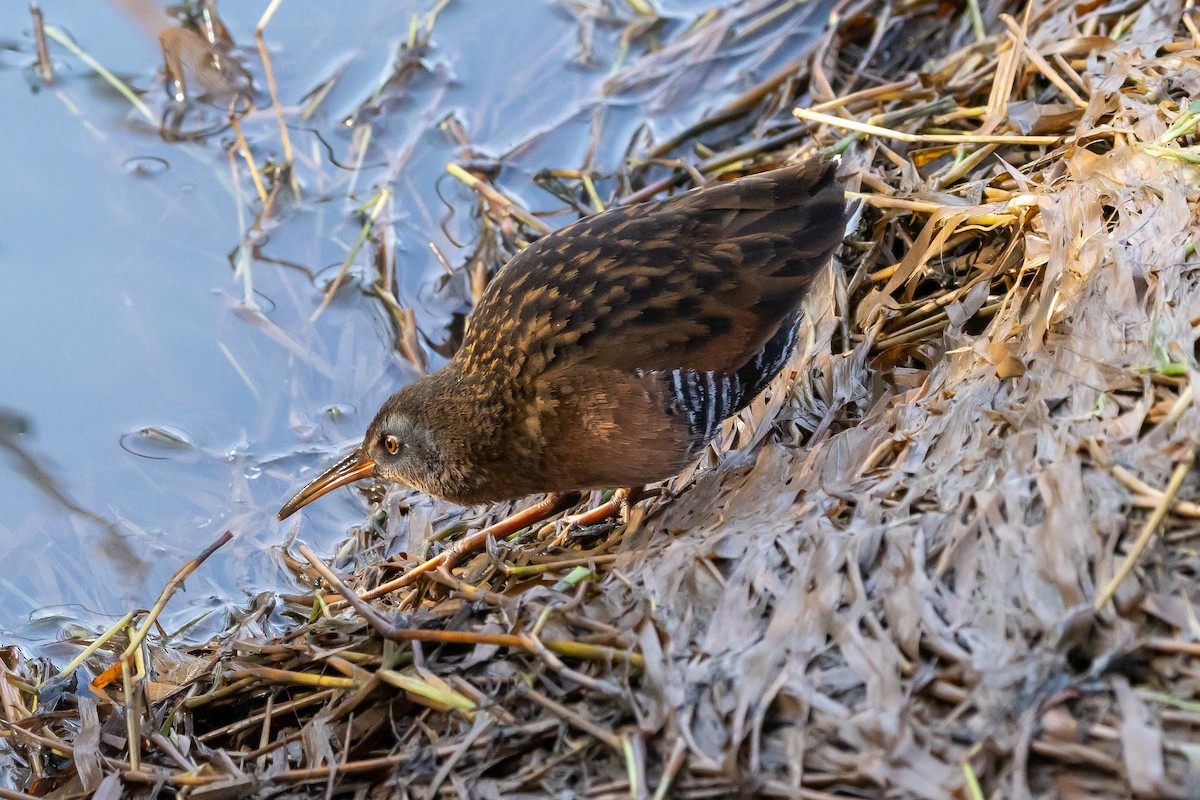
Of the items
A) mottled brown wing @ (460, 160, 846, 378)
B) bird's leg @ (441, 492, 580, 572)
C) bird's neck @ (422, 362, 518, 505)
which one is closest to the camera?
mottled brown wing @ (460, 160, 846, 378)

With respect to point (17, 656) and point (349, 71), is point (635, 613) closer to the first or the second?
point (17, 656)

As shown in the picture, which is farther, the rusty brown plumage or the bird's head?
the bird's head

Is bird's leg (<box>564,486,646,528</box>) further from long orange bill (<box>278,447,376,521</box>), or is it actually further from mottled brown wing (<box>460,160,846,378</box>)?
long orange bill (<box>278,447,376,521</box>)

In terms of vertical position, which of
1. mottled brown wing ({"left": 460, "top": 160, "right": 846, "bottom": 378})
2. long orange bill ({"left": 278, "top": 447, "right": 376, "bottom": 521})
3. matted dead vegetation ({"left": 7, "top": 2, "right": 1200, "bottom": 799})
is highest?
mottled brown wing ({"left": 460, "top": 160, "right": 846, "bottom": 378})

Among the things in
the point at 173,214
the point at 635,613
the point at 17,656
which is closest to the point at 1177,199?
the point at 635,613

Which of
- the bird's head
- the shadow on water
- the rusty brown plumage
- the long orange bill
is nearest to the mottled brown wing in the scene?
the rusty brown plumage

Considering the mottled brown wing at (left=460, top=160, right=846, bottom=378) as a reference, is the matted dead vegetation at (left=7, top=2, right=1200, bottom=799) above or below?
below
